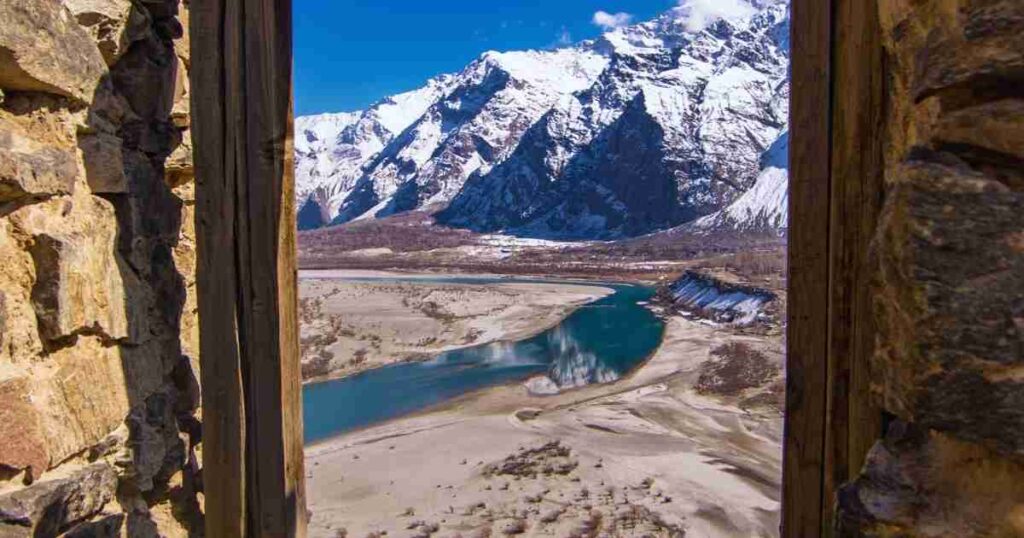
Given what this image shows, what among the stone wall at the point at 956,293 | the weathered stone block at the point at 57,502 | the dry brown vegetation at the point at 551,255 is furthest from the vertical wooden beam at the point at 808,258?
the dry brown vegetation at the point at 551,255

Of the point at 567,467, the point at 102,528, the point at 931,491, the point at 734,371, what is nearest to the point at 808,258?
the point at 931,491

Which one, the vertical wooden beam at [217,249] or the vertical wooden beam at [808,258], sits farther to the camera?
the vertical wooden beam at [217,249]

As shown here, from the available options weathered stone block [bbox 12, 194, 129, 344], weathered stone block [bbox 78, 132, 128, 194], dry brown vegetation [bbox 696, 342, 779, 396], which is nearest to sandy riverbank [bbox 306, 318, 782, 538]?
dry brown vegetation [bbox 696, 342, 779, 396]

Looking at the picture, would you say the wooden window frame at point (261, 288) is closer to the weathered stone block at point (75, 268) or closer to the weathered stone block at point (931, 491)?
the weathered stone block at point (75, 268)

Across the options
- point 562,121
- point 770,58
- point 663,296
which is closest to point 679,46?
point 770,58

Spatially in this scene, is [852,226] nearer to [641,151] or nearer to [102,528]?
[102,528]
